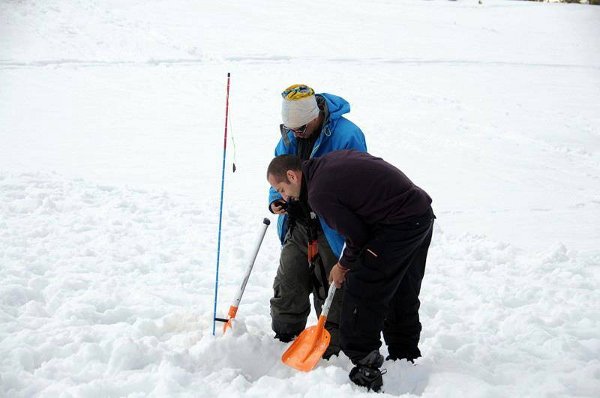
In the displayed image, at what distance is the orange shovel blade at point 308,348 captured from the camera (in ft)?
12.3

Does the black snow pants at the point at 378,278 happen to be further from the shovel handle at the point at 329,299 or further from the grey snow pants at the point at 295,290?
the grey snow pants at the point at 295,290

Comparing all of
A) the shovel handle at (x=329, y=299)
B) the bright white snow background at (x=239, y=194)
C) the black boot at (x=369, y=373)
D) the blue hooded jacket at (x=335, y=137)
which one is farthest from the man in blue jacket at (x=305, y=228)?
the black boot at (x=369, y=373)

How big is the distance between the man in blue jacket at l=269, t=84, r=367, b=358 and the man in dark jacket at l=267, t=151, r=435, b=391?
0.33 metres

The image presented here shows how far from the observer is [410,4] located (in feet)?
80.5

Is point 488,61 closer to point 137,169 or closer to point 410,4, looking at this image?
point 410,4

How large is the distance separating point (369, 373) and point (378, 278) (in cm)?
56

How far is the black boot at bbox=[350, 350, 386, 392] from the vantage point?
11.5ft

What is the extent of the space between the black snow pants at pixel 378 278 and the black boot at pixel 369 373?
42 millimetres

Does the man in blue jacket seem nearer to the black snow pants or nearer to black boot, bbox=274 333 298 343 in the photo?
black boot, bbox=274 333 298 343

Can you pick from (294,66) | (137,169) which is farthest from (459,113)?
Answer: (137,169)

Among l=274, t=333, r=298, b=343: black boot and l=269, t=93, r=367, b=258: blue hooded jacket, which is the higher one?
l=269, t=93, r=367, b=258: blue hooded jacket

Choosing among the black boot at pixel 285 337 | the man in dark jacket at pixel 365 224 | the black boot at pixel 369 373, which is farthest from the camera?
the black boot at pixel 285 337

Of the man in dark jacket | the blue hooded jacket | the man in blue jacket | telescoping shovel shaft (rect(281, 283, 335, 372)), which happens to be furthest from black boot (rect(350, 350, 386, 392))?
the blue hooded jacket

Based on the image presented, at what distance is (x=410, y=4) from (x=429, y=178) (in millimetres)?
17759
